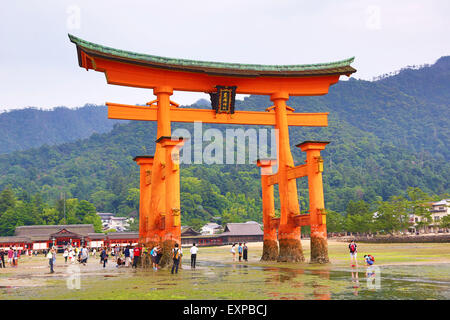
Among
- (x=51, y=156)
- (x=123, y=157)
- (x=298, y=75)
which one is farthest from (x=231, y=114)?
(x=51, y=156)

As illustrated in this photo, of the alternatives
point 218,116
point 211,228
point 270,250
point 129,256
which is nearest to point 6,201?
point 211,228

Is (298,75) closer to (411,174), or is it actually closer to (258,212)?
(258,212)

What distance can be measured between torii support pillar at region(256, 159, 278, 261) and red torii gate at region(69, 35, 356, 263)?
0.06 m

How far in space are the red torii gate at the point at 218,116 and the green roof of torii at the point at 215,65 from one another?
49 millimetres

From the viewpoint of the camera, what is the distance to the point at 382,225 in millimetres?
73438

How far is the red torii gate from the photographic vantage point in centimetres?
2273

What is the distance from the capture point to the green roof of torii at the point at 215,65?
22188mm

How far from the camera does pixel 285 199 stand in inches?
1009

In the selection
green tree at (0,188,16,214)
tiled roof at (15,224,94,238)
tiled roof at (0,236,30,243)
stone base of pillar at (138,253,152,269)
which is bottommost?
tiled roof at (0,236,30,243)

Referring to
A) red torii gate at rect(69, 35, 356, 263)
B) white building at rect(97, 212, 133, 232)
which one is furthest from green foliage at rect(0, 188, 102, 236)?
red torii gate at rect(69, 35, 356, 263)

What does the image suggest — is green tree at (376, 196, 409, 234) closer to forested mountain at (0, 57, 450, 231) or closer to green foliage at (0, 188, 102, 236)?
forested mountain at (0, 57, 450, 231)

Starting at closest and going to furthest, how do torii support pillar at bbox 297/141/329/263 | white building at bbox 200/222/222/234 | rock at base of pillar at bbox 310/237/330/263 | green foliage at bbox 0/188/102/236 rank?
torii support pillar at bbox 297/141/329/263, rock at base of pillar at bbox 310/237/330/263, green foliage at bbox 0/188/102/236, white building at bbox 200/222/222/234

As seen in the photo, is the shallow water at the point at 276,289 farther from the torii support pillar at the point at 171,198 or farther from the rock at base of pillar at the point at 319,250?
the rock at base of pillar at the point at 319,250
